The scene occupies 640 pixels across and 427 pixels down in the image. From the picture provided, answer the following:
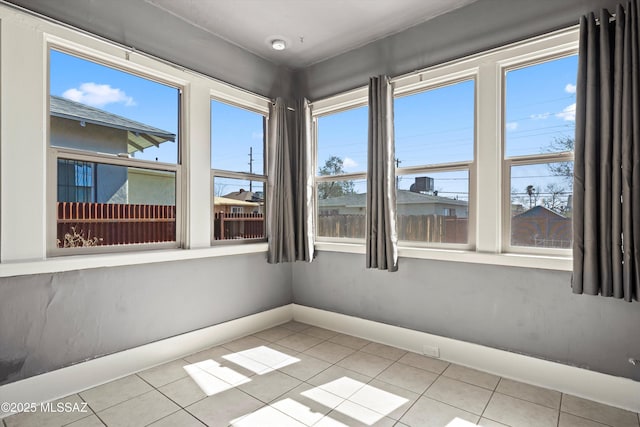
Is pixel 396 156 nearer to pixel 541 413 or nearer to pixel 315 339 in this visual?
pixel 315 339

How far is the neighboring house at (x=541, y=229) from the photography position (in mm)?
2336

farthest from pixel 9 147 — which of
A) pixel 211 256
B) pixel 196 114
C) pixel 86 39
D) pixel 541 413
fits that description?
pixel 541 413

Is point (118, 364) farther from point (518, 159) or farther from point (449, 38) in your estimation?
point (449, 38)

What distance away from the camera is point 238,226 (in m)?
3.42

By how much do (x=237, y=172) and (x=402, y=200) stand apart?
168cm

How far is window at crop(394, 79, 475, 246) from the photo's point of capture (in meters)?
2.77

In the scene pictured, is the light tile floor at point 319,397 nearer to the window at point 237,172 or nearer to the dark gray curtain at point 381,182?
the dark gray curtain at point 381,182

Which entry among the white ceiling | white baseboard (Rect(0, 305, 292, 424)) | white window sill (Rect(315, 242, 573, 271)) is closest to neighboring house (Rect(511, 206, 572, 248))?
white window sill (Rect(315, 242, 573, 271))

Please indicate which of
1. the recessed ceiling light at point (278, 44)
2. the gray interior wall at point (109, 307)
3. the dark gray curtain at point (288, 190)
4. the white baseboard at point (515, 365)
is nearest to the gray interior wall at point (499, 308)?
the white baseboard at point (515, 365)

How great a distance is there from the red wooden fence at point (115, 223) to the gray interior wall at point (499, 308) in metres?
1.71

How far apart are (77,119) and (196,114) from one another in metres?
0.89

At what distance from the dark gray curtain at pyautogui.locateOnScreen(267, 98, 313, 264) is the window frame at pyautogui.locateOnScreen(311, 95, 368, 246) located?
15 centimetres

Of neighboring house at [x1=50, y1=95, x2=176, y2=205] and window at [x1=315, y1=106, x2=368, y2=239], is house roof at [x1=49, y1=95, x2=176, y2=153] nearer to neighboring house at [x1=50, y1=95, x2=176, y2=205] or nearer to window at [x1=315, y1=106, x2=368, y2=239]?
neighboring house at [x1=50, y1=95, x2=176, y2=205]

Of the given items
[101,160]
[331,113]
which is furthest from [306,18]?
[101,160]
